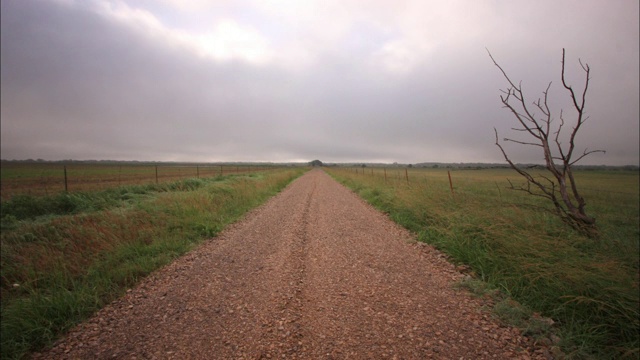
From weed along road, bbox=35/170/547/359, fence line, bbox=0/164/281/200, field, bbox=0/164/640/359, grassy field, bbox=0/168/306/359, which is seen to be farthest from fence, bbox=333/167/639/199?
fence line, bbox=0/164/281/200

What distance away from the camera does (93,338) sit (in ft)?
9.62

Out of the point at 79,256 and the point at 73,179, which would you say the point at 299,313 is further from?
the point at 73,179

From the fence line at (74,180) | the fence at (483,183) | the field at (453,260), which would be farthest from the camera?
the fence line at (74,180)

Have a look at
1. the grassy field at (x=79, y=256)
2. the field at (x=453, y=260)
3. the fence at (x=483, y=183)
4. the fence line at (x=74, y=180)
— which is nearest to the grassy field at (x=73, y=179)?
the fence line at (x=74, y=180)

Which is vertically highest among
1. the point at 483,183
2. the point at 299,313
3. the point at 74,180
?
the point at 74,180

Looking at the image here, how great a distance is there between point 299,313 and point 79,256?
5.11m

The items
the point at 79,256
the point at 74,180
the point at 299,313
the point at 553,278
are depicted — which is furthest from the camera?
the point at 74,180

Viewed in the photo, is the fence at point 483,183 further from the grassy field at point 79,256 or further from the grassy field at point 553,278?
the grassy field at point 79,256

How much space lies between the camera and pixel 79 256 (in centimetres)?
509

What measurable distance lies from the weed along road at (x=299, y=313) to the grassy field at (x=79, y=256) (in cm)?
43

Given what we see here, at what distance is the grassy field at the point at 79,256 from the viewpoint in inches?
129

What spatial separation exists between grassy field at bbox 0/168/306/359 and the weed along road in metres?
0.43

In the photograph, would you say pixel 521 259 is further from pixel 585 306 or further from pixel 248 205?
pixel 248 205

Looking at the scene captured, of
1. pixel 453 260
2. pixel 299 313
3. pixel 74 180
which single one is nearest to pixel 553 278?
pixel 453 260
